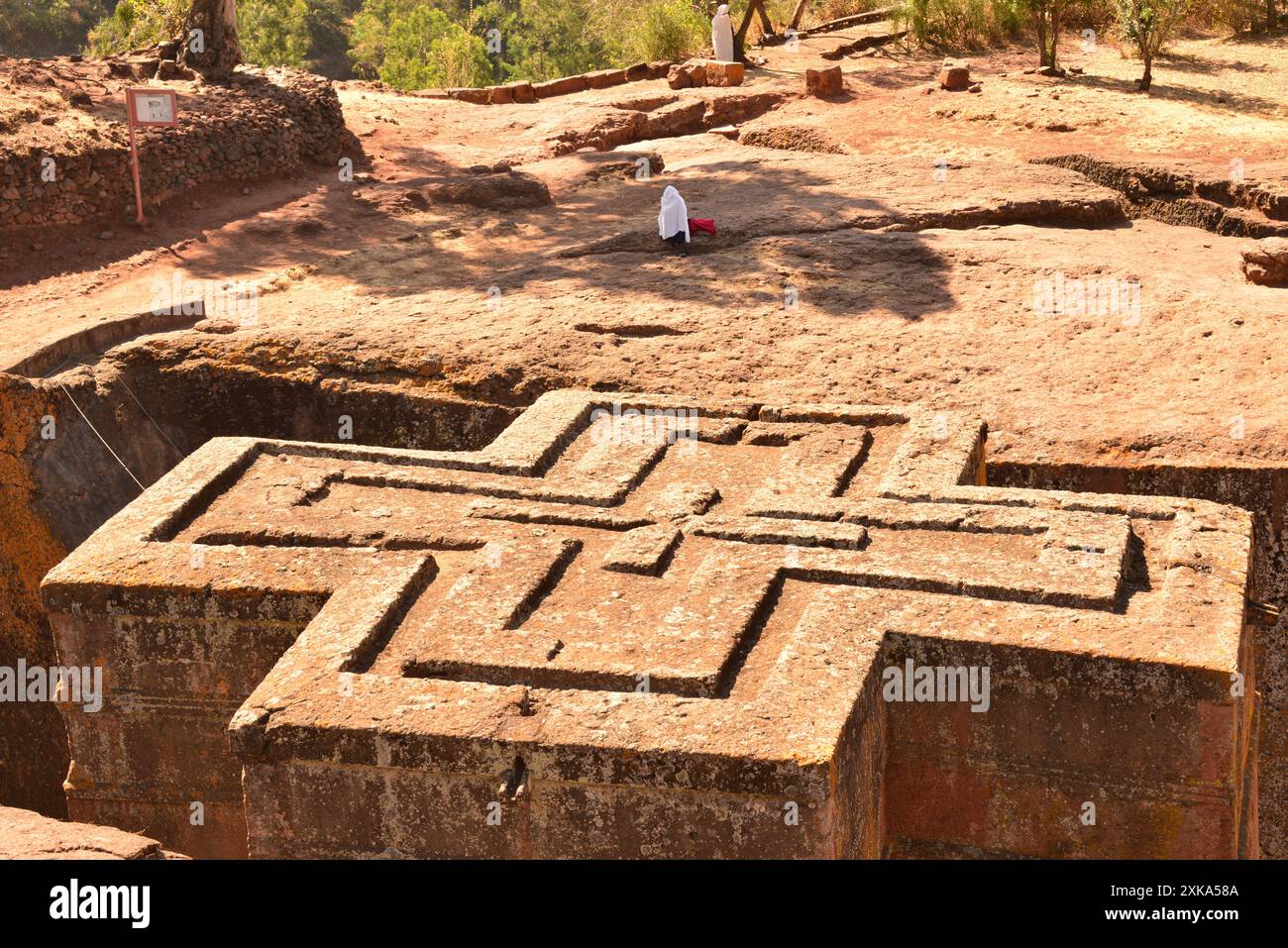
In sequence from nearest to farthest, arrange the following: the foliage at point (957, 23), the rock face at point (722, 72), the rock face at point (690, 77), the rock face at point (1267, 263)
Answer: the rock face at point (1267, 263), the rock face at point (722, 72), the rock face at point (690, 77), the foliage at point (957, 23)

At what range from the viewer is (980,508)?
16.4 ft

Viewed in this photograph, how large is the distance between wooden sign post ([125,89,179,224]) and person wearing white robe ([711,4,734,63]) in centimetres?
766

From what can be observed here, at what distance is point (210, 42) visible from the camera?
13281 mm

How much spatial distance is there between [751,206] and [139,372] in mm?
4178

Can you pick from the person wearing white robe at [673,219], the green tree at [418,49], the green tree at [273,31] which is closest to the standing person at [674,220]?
the person wearing white robe at [673,219]

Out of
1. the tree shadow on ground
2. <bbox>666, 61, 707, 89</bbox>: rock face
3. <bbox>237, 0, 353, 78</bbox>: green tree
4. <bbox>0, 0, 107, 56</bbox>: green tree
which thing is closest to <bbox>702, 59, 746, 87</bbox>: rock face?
<bbox>666, 61, 707, 89</bbox>: rock face

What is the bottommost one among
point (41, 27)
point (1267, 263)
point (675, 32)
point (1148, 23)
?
point (1267, 263)

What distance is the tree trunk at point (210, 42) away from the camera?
1327cm

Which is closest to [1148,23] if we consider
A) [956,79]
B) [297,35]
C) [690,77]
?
[956,79]

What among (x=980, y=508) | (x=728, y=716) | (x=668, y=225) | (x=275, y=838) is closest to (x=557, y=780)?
(x=728, y=716)

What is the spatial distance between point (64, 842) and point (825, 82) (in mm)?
12103

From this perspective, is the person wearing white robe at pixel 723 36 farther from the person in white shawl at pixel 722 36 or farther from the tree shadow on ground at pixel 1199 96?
the tree shadow on ground at pixel 1199 96

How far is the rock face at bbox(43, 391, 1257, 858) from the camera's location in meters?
3.86

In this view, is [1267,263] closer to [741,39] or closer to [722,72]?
[722,72]
